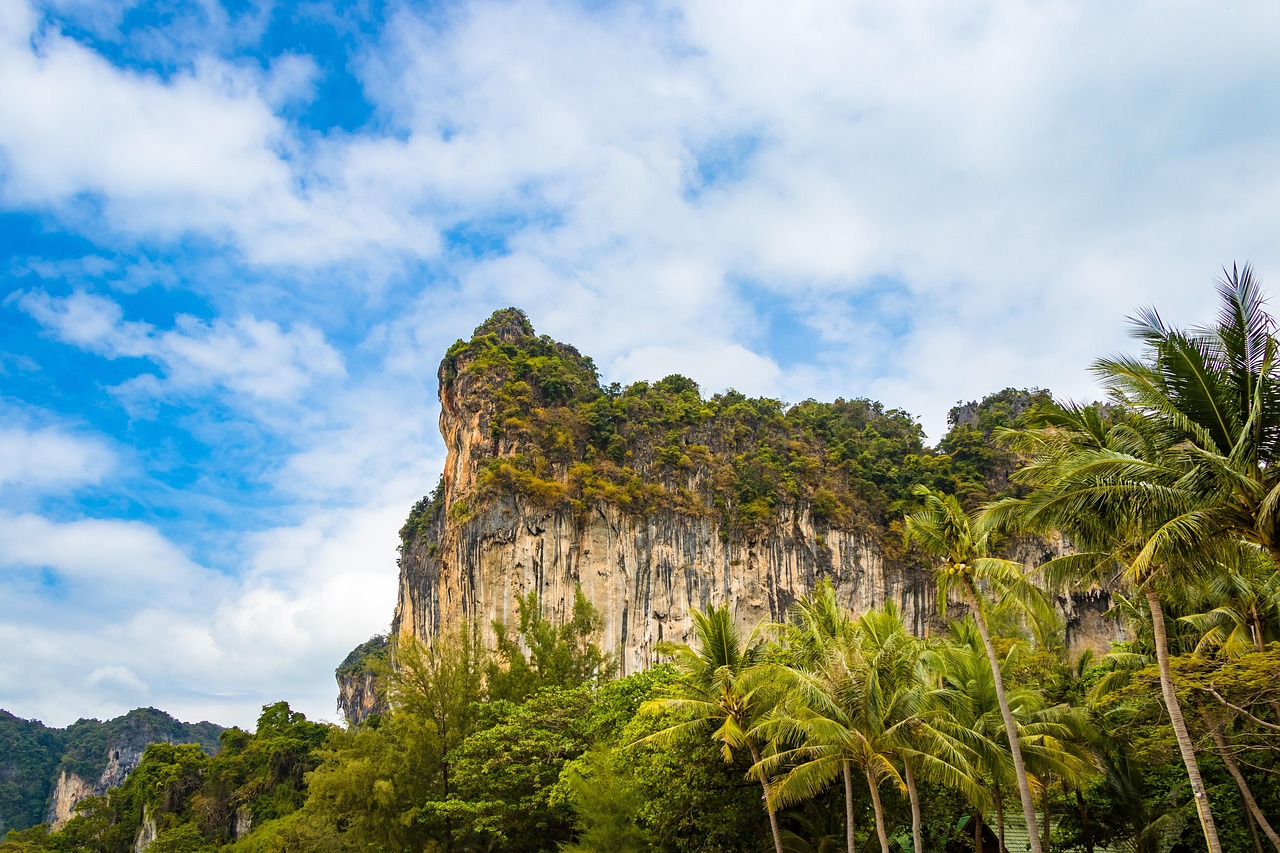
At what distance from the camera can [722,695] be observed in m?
15.2

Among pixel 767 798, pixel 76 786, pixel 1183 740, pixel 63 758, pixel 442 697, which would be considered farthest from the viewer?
pixel 63 758

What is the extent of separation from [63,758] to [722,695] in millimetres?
81526

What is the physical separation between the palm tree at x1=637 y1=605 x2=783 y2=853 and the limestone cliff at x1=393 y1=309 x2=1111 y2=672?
23.3m

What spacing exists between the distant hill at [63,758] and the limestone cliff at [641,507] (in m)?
43.2

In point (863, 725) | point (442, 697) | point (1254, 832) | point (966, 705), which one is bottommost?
point (1254, 832)

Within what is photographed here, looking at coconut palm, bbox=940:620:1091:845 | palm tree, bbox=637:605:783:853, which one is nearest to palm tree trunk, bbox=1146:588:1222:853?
coconut palm, bbox=940:620:1091:845

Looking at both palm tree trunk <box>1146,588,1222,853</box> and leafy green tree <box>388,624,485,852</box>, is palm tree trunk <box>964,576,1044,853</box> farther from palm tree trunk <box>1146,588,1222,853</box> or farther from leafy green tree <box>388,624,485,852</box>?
leafy green tree <box>388,624,485,852</box>

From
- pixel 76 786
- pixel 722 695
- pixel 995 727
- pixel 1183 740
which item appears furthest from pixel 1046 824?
pixel 76 786

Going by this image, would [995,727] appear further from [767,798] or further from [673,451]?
[673,451]

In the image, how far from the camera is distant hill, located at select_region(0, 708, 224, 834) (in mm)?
70062

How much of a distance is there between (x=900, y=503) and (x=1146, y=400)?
3586 cm

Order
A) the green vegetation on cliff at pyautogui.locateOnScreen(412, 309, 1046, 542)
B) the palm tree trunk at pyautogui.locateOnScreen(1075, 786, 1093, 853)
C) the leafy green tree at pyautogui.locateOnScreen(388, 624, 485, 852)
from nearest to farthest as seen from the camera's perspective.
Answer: the palm tree trunk at pyautogui.locateOnScreen(1075, 786, 1093, 853) → the leafy green tree at pyautogui.locateOnScreen(388, 624, 485, 852) → the green vegetation on cliff at pyautogui.locateOnScreen(412, 309, 1046, 542)

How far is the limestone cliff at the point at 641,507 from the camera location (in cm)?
3956

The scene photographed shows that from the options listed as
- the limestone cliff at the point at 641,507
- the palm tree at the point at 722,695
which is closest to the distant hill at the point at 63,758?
the limestone cliff at the point at 641,507
